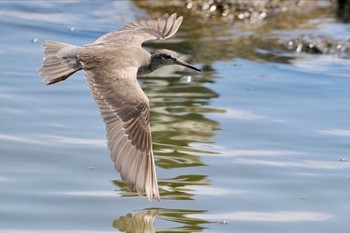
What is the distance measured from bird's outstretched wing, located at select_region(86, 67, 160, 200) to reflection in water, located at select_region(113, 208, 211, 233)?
290mm

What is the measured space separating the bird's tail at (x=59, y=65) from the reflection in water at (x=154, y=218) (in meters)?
1.20

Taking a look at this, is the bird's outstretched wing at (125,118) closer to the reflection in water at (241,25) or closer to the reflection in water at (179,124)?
the reflection in water at (179,124)

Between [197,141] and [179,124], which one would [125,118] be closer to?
[197,141]


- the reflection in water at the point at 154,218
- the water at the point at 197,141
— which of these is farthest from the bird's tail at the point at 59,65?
the reflection in water at the point at 154,218

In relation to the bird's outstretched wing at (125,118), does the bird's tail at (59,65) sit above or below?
above

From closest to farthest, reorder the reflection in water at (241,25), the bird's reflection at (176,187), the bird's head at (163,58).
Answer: the bird's reflection at (176,187)
the bird's head at (163,58)
the reflection in water at (241,25)

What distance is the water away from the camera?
5.45m

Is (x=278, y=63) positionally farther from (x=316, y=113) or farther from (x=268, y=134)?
(x=268, y=134)

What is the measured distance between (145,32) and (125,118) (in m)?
1.57

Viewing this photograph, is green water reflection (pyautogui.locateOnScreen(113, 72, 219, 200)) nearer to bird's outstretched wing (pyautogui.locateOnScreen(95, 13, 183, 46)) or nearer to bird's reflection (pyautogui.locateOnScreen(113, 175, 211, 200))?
bird's reflection (pyautogui.locateOnScreen(113, 175, 211, 200))

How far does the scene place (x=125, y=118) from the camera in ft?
18.6

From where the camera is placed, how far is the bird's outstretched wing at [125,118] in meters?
5.40

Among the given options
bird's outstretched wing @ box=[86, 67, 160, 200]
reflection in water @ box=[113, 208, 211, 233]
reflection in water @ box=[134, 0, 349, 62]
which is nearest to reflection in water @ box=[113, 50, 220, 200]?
reflection in water @ box=[113, 208, 211, 233]

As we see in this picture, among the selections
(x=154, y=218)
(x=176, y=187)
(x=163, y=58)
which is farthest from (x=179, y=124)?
(x=154, y=218)
